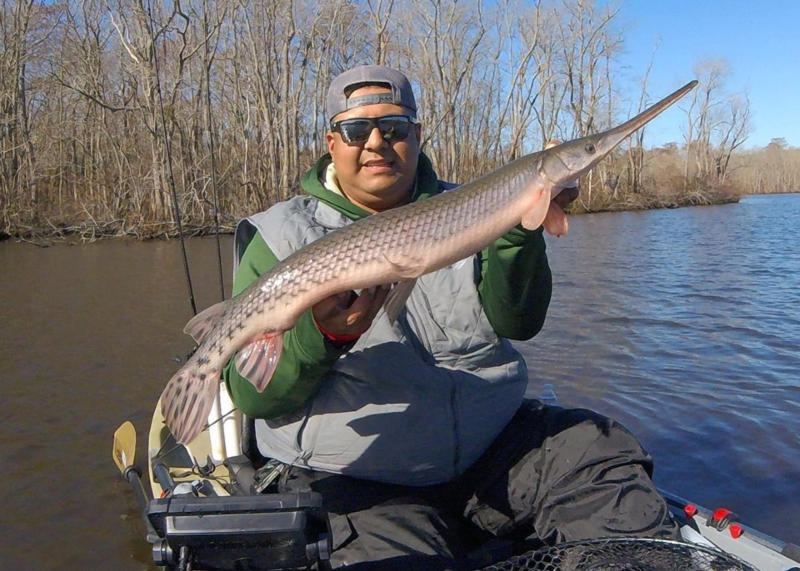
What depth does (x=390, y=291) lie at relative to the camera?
2.42 m

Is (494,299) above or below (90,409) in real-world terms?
above

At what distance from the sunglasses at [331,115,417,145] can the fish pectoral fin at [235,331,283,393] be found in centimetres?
99

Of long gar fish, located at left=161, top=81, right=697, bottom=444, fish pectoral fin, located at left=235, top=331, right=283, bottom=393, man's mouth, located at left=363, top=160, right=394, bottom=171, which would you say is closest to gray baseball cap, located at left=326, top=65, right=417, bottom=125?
man's mouth, located at left=363, top=160, right=394, bottom=171

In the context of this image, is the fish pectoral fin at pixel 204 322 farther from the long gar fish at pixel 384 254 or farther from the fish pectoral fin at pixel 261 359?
the fish pectoral fin at pixel 261 359

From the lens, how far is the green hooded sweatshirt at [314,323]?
94.0 inches

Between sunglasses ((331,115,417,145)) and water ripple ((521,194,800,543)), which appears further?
water ripple ((521,194,800,543))

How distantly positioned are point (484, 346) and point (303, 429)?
2.68 feet

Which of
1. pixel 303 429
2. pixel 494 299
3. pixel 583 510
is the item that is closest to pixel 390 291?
pixel 494 299

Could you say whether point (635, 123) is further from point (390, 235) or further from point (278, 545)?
point (278, 545)

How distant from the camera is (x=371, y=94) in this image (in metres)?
2.92

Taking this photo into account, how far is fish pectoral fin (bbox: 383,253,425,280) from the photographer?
231 centimetres

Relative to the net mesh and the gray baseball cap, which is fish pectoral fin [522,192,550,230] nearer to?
the gray baseball cap

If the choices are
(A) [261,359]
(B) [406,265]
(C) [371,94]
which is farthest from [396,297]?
(C) [371,94]

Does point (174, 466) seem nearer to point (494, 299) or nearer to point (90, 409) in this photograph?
point (494, 299)
